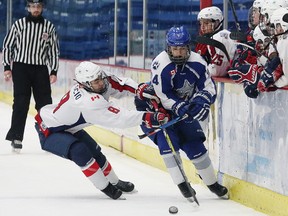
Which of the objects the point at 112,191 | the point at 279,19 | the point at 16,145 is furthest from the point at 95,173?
the point at 16,145

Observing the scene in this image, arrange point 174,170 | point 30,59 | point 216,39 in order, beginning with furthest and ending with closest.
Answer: point 30,59
point 216,39
point 174,170

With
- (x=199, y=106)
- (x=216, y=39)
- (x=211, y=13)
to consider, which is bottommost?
(x=199, y=106)

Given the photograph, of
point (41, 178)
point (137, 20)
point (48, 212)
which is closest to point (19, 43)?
point (137, 20)

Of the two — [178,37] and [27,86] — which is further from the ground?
[178,37]

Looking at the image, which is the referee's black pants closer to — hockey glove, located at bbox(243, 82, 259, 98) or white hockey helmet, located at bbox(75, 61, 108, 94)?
white hockey helmet, located at bbox(75, 61, 108, 94)

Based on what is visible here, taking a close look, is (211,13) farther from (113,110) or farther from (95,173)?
(95,173)

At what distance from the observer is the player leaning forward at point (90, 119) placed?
6.14m

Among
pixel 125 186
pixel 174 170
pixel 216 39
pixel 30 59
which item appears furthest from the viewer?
pixel 30 59

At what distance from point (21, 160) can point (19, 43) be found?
3.76 ft

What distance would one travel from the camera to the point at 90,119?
629 cm

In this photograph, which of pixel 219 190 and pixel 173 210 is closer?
pixel 173 210

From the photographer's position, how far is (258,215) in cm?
572

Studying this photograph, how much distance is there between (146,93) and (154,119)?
0.33 metres

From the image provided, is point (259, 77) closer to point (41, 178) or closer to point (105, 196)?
point (105, 196)
